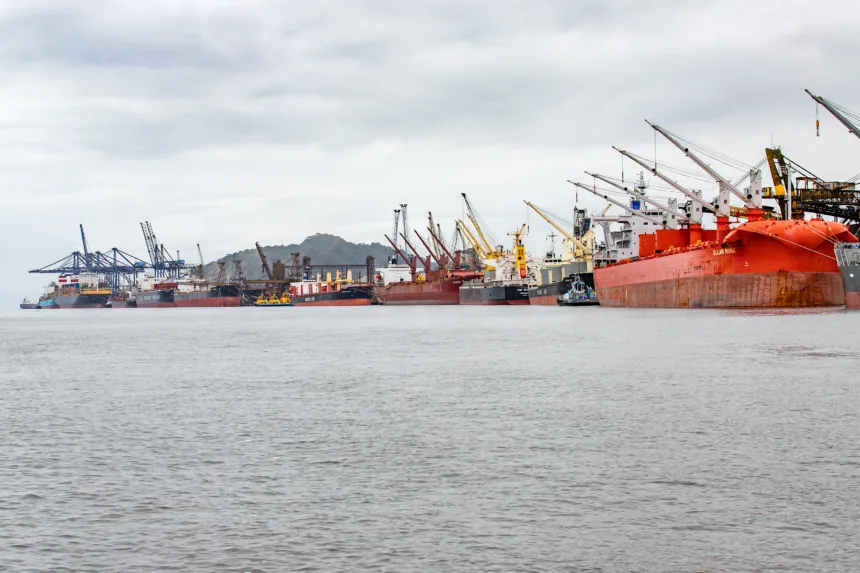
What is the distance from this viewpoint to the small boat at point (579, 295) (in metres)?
118

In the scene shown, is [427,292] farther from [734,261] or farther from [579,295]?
[734,261]

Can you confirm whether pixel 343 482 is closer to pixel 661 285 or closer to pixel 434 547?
pixel 434 547

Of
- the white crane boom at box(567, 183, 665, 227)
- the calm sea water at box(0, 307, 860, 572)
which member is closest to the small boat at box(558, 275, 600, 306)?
the white crane boom at box(567, 183, 665, 227)

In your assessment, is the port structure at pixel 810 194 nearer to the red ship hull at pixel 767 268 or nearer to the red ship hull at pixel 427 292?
the red ship hull at pixel 767 268

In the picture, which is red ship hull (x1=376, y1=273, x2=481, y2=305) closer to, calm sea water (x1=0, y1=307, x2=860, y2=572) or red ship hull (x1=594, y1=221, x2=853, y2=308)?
red ship hull (x1=594, y1=221, x2=853, y2=308)

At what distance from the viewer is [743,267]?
75.0 metres

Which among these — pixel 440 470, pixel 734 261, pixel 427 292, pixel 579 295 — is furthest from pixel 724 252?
pixel 427 292

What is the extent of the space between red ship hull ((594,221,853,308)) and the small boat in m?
34.4

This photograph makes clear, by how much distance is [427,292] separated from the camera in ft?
560

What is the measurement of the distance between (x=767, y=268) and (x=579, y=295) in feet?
155

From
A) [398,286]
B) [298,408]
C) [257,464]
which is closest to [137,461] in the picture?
[257,464]

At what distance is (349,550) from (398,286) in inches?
6669

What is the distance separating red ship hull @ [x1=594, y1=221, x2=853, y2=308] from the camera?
72.2 metres

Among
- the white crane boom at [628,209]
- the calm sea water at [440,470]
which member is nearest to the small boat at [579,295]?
the white crane boom at [628,209]
